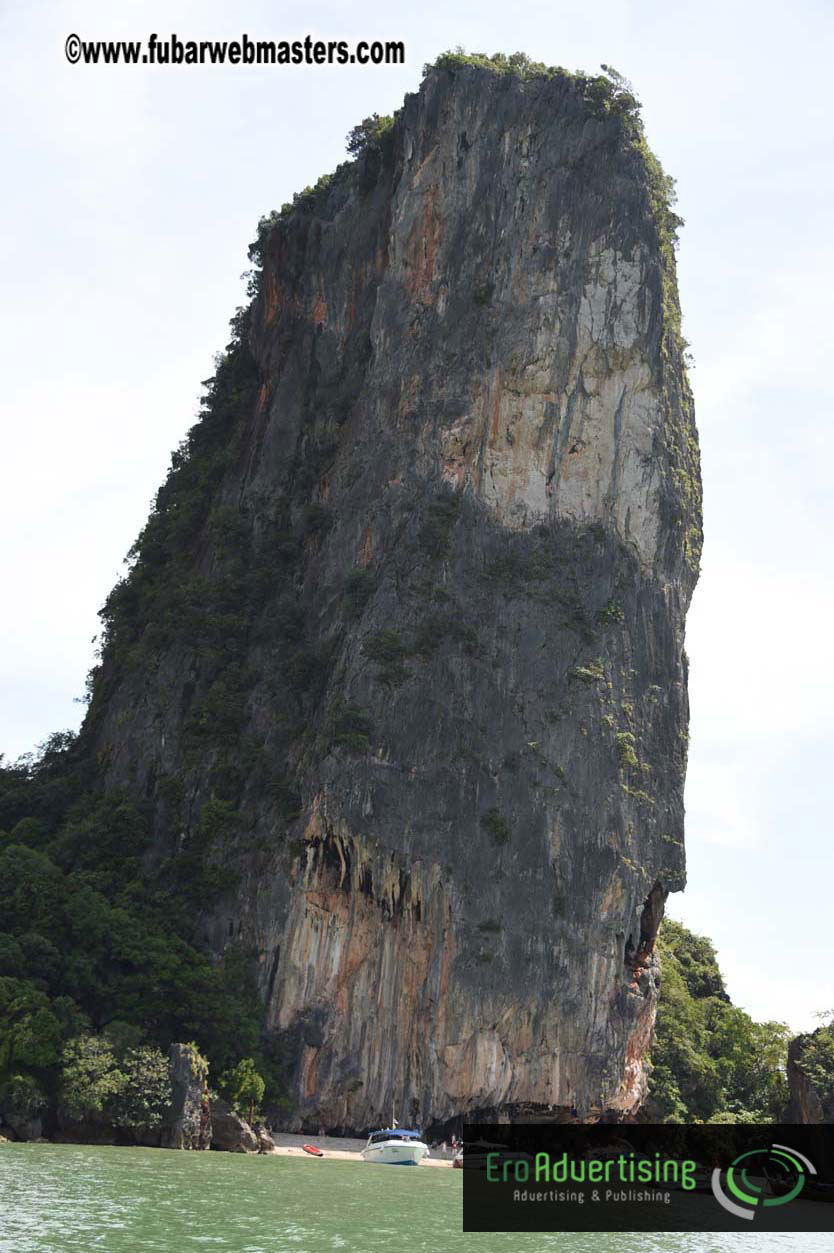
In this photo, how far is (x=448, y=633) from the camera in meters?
45.8

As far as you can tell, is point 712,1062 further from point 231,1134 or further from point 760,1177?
point 231,1134

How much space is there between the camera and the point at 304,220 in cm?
5944

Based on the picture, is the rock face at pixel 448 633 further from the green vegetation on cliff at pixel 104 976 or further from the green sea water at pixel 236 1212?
the green sea water at pixel 236 1212

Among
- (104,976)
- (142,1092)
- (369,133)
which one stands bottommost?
(142,1092)

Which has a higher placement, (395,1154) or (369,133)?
(369,133)

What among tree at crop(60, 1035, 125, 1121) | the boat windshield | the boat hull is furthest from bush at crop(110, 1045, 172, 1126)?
the boat windshield

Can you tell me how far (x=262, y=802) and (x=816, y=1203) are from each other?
20.4m

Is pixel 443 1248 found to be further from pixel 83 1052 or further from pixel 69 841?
pixel 69 841

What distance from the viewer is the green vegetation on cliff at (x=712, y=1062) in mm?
47094

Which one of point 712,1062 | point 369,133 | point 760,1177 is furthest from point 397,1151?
point 369,133

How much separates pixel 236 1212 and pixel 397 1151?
1394cm

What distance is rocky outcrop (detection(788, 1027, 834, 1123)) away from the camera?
39.8 m

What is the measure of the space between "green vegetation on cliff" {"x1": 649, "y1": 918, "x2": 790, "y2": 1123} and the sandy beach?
35.0 feet

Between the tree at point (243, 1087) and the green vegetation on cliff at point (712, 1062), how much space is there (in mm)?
15398
